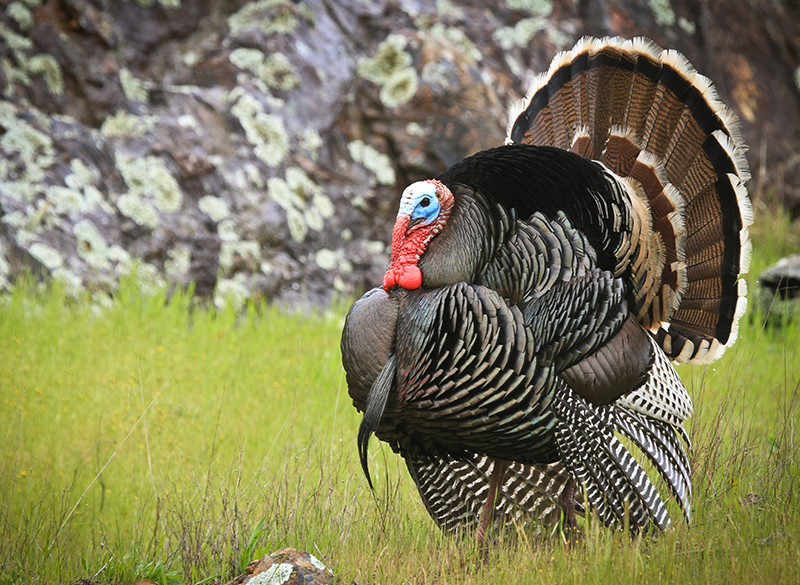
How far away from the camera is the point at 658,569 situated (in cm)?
274

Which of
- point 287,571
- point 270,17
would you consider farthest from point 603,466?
point 270,17

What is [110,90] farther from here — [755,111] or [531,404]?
[755,111]

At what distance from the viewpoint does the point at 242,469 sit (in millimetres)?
4074

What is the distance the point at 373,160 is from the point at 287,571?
443 centimetres

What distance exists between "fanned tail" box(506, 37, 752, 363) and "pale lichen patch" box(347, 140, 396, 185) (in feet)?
8.78

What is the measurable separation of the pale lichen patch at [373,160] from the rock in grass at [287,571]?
13.8 ft

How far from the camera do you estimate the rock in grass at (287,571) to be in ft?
8.52

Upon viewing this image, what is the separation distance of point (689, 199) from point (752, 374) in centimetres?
217

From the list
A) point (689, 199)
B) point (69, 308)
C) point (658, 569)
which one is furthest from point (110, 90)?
point (658, 569)

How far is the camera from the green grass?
293 cm

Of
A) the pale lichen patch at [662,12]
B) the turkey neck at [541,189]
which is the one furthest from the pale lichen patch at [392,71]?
the turkey neck at [541,189]

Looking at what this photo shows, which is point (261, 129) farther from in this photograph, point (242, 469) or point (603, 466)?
point (603, 466)

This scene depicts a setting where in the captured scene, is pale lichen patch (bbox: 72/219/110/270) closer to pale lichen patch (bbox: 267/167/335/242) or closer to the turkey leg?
pale lichen patch (bbox: 267/167/335/242)

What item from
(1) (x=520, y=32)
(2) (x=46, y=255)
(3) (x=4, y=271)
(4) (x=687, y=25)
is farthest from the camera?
(4) (x=687, y=25)
